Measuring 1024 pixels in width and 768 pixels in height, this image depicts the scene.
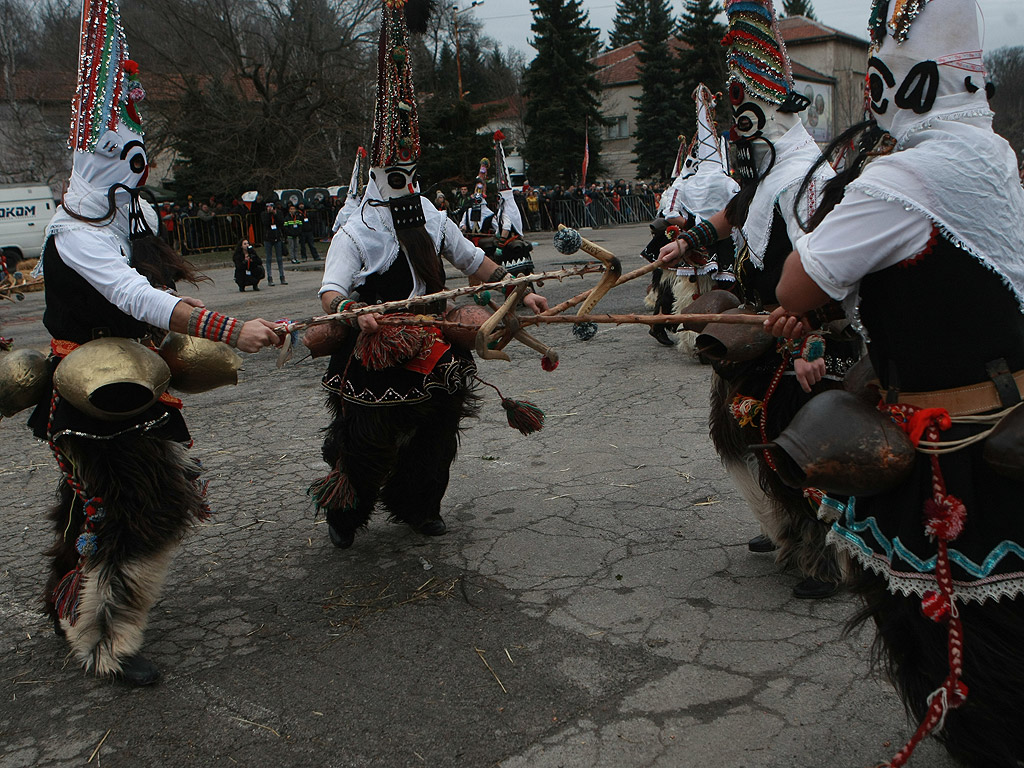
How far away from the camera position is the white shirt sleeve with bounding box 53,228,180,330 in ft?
10.1

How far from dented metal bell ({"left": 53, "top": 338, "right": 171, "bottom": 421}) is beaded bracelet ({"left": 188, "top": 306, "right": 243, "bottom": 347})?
0.69 feet

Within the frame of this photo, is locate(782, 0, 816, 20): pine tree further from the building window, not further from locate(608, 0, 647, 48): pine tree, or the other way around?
the building window

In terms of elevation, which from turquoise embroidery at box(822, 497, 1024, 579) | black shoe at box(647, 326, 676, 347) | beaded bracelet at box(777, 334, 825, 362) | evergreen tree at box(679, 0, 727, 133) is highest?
evergreen tree at box(679, 0, 727, 133)

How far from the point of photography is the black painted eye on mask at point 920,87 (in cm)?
196

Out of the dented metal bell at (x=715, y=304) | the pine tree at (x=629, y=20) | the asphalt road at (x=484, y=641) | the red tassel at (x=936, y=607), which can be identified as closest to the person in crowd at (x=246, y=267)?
the asphalt road at (x=484, y=641)

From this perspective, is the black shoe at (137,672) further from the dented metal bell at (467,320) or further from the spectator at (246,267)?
the spectator at (246,267)

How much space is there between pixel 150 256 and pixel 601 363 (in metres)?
5.32

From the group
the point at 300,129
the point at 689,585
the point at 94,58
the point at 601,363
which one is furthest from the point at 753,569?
the point at 300,129

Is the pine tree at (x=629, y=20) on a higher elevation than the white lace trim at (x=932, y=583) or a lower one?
higher

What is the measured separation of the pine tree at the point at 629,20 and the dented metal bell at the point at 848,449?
65.1 meters

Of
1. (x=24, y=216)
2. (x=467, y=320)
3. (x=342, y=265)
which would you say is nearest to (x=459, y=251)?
(x=342, y=265)

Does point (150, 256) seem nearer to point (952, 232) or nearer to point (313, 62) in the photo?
point (952, 232)

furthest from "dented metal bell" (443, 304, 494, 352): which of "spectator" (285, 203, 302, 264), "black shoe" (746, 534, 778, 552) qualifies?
"spectator" (285, 203, 302, 264)

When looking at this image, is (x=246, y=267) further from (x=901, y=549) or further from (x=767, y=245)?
(x=901, y=549)
